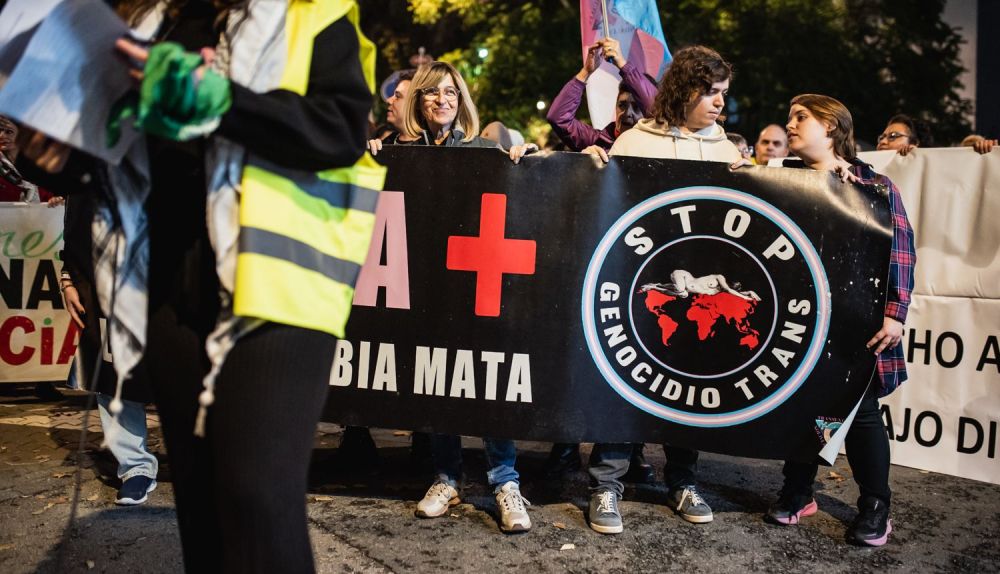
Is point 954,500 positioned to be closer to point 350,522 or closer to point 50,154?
point 350,522

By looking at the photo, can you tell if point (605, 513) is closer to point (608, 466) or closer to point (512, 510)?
point (608, 466)

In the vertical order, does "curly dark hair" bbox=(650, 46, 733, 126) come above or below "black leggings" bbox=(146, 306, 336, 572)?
above

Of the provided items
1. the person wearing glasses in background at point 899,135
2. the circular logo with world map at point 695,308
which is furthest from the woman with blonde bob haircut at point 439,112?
the person wearing glasses in background at point 899,135

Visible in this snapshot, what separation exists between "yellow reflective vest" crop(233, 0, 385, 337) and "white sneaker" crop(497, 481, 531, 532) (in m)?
2.25

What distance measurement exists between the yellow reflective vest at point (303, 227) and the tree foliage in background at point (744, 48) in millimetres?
15922

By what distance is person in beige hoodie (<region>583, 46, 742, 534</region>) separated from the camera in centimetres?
404

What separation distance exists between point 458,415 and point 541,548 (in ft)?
2.26

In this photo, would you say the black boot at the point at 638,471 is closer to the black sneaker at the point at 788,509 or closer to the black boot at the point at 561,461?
the black boot at the point at 561,461

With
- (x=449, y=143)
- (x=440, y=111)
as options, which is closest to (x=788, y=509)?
(x=449, y=143)

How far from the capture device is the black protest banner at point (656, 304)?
153 inches

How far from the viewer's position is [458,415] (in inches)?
156

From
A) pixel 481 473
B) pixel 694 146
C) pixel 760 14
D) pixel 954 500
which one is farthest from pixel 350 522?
pixel 760 14

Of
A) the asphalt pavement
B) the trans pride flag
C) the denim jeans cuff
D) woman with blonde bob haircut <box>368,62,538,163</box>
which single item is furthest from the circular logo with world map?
the denim jeans cuff

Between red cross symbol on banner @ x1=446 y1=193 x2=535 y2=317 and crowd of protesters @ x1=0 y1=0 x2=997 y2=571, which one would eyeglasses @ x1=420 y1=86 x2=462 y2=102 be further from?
crowd of protesters @ x1=0 y1=0 x2=997 y2=571
